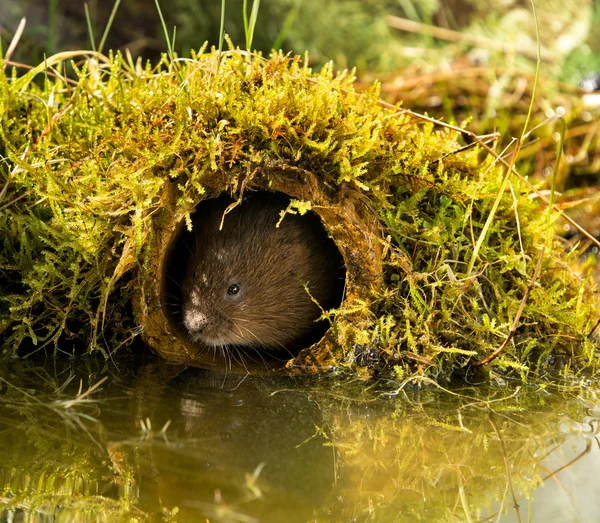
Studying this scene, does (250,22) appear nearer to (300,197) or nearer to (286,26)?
(300,197)

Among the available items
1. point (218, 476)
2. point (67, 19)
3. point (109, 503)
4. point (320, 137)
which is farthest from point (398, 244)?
point (67, 19)

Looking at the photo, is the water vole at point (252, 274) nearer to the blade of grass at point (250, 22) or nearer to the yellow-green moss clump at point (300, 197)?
the yellow-green moss clump at point (300, 197)

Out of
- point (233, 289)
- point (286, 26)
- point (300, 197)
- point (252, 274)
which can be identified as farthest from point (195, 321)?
point (286, 26)

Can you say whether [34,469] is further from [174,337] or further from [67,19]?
[67,19]

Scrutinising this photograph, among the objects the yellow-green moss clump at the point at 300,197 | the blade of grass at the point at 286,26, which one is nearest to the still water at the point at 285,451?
the yellow-green moss clump at the point at 300,197

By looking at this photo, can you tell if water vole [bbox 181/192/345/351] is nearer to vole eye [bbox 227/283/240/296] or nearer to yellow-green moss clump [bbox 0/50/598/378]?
vole eye [bbox 227/283/240/296]

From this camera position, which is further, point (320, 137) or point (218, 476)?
point (320, 137)
